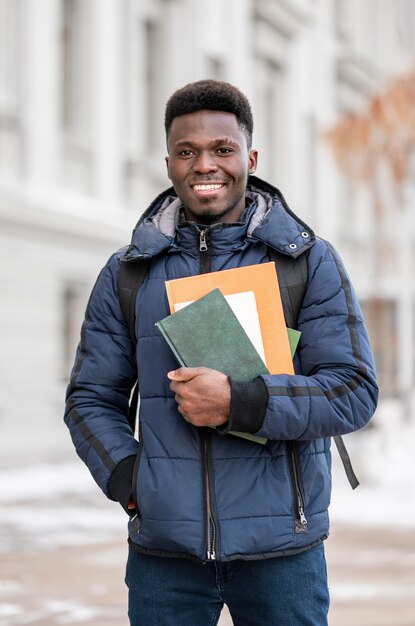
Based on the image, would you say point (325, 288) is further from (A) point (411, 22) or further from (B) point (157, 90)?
(A) point (411, 22)

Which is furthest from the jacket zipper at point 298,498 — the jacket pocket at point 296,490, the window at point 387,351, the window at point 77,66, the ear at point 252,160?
the window at point 387,351

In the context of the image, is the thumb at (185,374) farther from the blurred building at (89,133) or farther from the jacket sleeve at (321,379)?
the blurred building at (89,133)

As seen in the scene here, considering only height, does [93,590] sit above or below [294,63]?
below

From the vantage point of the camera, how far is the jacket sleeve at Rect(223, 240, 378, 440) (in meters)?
2.64

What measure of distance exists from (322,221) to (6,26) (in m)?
14.2

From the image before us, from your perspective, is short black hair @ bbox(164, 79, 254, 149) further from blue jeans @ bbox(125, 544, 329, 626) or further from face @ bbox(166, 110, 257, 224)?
blue jeans @ bbox(125, 544, 329, 626)

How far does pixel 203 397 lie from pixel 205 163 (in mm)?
530

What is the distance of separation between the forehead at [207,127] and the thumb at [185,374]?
1.70 feet

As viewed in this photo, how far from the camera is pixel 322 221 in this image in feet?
99.9

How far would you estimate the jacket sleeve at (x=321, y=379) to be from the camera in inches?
104

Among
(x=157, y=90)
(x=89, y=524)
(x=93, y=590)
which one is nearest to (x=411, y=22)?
(x=157, y=90)

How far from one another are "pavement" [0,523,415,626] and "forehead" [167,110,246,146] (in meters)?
3.92

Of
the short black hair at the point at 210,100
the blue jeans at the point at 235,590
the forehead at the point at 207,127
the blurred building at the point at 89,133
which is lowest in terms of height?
the blue jeans at the point at 235,590

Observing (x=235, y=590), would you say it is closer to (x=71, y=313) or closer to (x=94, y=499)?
(x=94, y=499)
